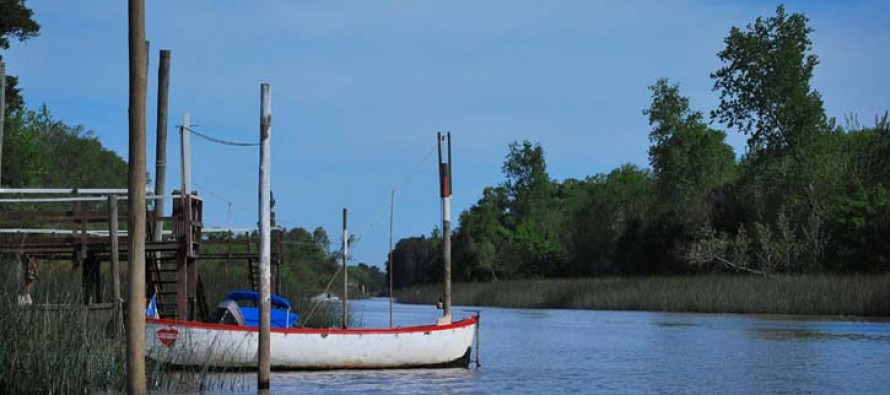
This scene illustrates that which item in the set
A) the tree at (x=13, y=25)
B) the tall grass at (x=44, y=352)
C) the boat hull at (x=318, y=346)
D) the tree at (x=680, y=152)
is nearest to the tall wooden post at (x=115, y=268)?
the boat hull at (x=318, y=346)

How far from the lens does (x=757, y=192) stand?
254ft

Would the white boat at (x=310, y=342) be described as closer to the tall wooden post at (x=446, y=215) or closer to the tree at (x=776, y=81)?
the tall wooden post at (x=446, y=215)

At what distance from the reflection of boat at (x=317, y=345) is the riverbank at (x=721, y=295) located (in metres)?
27.6

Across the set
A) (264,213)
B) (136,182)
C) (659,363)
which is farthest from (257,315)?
(136,182)

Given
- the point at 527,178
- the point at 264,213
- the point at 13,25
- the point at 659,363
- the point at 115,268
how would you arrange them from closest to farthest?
the point at 264,213 < the point at 115,268 < the point at 659,363 < the point at 13,25 < the point at 527,178

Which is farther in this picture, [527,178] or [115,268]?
[527,178]

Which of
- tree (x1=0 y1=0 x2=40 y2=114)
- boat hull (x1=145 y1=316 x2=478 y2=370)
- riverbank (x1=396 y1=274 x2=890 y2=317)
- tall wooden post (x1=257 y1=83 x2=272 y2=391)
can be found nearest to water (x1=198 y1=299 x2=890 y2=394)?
boat hull (x1=145 y1=316 x2=478 y2=370)

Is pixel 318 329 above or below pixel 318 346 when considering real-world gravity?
above

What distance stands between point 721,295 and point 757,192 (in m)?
18.9

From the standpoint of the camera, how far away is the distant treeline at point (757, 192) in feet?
222

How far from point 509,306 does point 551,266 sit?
27.4 metres

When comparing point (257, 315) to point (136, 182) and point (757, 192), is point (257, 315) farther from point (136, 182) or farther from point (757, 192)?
point (757, 192)

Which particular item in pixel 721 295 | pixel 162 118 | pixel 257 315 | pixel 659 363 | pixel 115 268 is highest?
pixel 162 118

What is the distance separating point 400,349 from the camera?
28.8 metres
